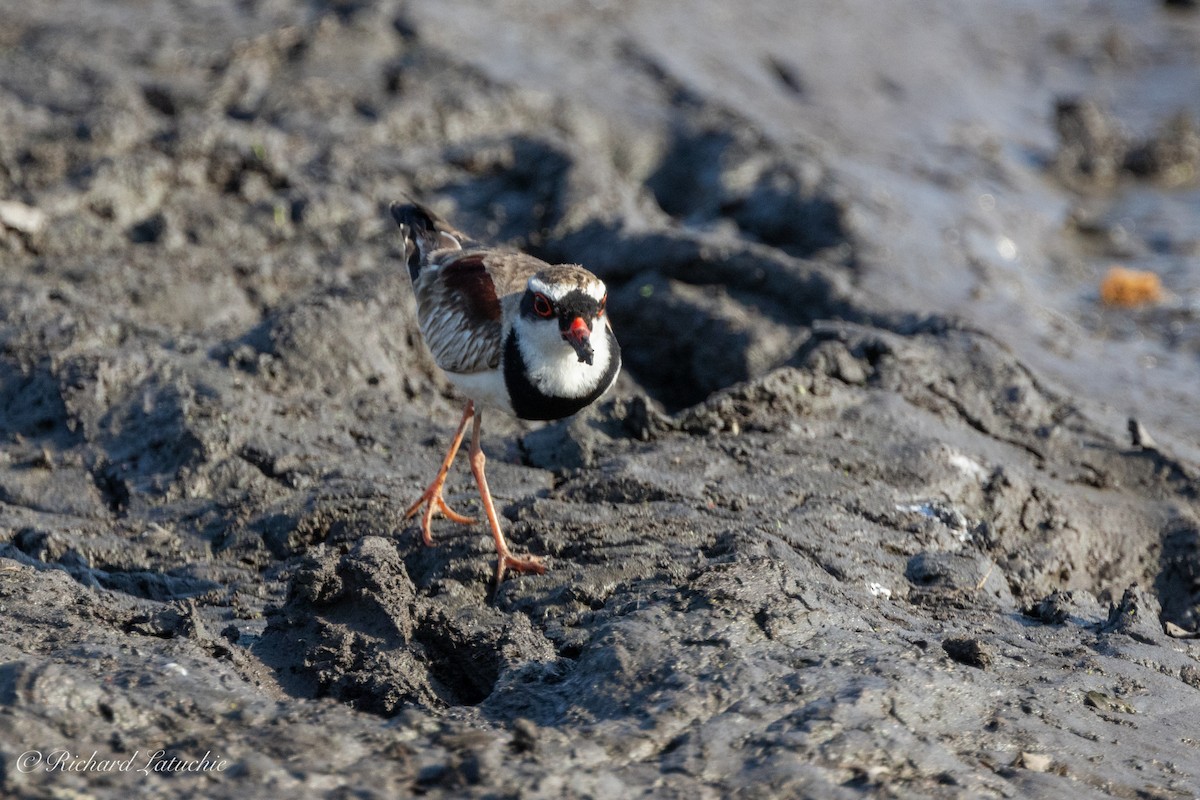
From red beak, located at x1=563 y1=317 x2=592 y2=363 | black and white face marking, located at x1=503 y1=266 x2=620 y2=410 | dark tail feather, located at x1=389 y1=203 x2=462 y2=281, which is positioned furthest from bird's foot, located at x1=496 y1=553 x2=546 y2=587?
dark tail feather, located at x1=389 y1=203 x2=462 y2=281

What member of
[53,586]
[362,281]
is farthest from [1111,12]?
[53,586]

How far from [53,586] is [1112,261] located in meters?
10.1

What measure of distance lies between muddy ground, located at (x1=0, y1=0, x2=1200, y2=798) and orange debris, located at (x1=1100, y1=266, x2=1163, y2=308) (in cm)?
27

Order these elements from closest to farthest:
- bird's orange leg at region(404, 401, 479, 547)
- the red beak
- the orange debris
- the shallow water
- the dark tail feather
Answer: the red beak < bird's orange leg at region(404, 401, 479, 547) < the dark tail feather < the shallow water < the orange debris

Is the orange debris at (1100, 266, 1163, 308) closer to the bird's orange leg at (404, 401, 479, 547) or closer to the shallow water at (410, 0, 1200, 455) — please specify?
the shallow water at (410, 0, 1200, 455)

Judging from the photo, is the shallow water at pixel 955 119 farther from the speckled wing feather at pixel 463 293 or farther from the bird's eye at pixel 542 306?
the bird's eye at pixel 542 306

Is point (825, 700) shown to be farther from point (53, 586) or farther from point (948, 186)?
point (948, 186)

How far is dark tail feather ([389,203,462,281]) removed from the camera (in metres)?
7.08

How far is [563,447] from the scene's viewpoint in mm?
6531

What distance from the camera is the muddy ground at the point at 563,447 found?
417cm

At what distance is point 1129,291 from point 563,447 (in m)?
6.52

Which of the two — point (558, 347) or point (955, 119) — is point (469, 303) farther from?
point (955, 119)

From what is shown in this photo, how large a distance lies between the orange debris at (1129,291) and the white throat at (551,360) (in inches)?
266
